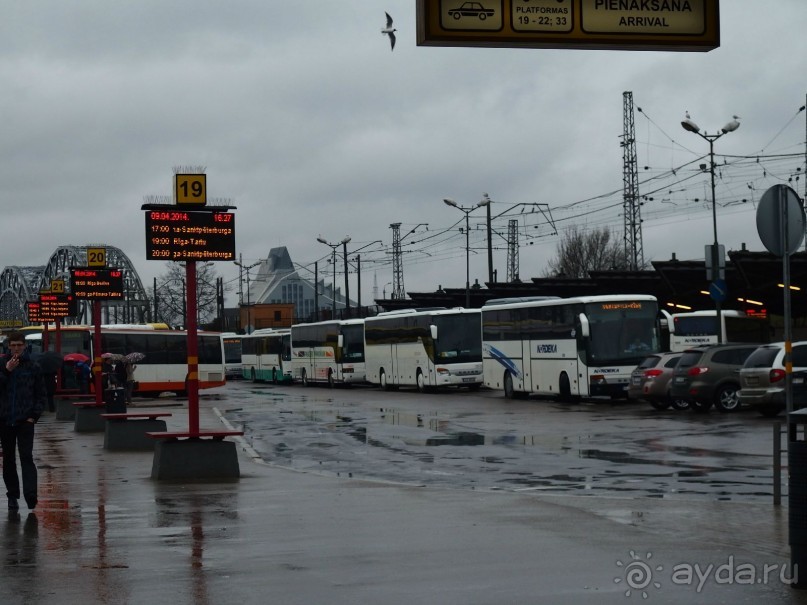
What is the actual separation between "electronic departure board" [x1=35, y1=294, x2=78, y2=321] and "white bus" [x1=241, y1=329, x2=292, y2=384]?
29.2 m

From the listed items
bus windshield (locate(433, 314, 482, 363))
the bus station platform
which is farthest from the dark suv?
bus windshield (locate(433, 314, 482, 363))

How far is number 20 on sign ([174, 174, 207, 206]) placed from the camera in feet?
61.2

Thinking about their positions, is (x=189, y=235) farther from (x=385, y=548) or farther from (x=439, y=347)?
(x=439, y=347)

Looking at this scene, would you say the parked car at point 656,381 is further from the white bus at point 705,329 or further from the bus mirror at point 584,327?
the white bus at point 705,329

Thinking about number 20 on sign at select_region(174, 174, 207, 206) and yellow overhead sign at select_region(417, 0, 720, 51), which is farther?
number 20 on sign at select_region(174, 174, 207, 206)

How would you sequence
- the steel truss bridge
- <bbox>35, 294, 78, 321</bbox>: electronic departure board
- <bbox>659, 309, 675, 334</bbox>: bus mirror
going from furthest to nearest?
1. the steel truss bridge
2. <bbox>659, 309, 675, 334</bbox>: bus mirror
3. <bbox>35, 294, 78, 321</bbox>: electronic departure board

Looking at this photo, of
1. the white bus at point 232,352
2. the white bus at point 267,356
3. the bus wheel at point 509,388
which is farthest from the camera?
the white bus at point 232,352

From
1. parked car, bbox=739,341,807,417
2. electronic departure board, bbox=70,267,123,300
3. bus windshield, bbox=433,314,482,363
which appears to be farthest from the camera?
bus windshield, bbox=433,314,482,363

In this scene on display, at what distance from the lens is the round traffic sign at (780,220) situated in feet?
39.7

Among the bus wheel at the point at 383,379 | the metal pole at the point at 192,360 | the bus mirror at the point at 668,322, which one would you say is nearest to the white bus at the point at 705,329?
the bus mirror at the point at 668,322

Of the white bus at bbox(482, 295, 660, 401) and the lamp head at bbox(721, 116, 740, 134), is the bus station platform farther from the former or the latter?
the lamp head at bbox(721, 116, 740, 134)

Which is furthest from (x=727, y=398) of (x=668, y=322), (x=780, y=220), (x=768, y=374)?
(x=780, y=220)

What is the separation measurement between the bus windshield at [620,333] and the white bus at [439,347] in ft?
42.2

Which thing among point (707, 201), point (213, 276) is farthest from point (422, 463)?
point (213, 276)
